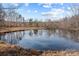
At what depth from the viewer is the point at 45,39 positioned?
1.24m

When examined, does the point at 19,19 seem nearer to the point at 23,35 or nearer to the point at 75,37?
the point at 23,35

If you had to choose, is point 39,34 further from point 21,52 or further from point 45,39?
point 21,52

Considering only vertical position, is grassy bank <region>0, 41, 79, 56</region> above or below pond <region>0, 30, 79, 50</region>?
below

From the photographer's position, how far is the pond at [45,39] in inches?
A: 48.5

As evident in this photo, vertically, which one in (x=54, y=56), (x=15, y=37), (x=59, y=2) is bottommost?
(x=54, y=56)

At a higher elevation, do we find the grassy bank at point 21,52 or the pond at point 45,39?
the pond at point 45,39

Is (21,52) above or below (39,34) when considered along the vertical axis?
below

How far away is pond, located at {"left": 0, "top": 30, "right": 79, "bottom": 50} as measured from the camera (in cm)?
123

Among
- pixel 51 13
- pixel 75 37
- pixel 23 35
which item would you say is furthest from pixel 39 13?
pixel 75 37

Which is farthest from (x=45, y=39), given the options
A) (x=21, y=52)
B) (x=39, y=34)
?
(x=21, y=52)

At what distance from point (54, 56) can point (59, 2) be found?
352mm

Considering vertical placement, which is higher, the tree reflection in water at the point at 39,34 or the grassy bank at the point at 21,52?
the tree reflection in water at the point at 39,34

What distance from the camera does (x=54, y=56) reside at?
48.2 inches

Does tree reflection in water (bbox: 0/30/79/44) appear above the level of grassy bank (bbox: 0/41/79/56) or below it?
above
